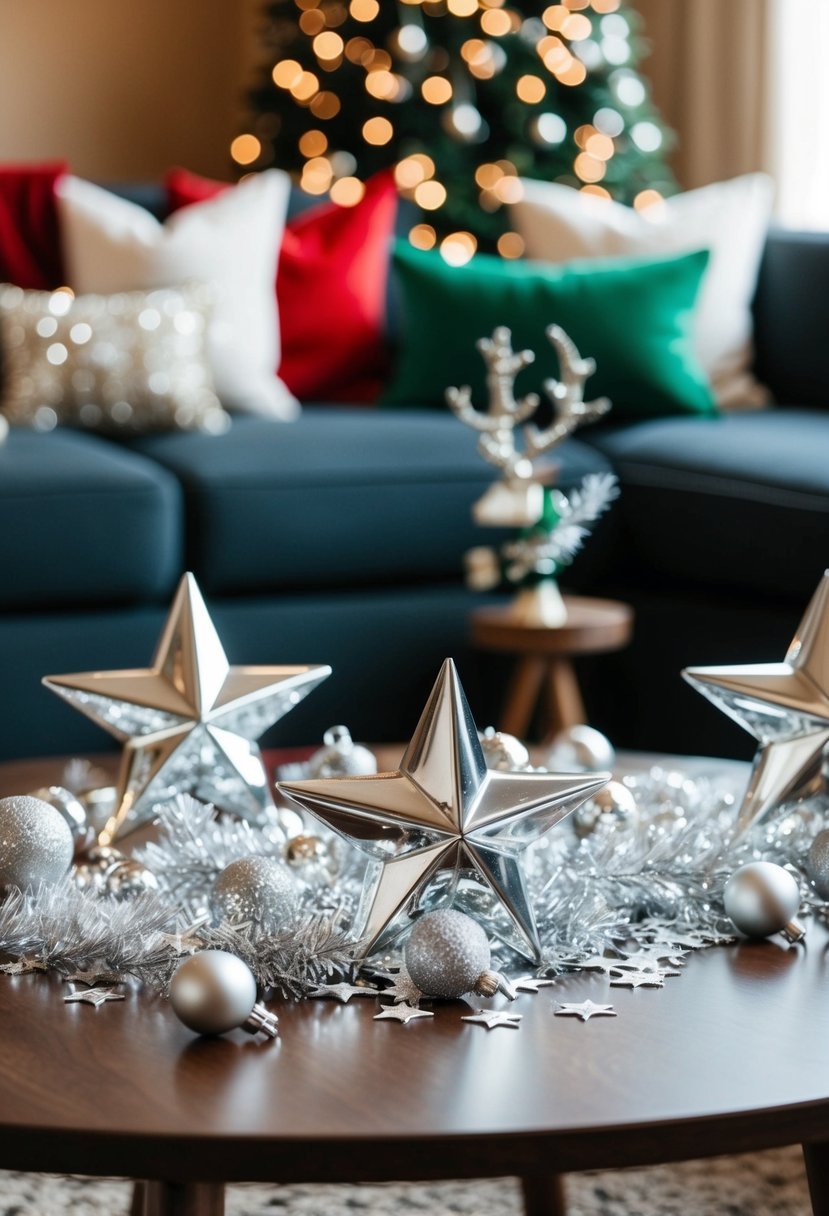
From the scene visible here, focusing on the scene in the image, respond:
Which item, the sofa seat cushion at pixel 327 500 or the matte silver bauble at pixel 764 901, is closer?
the matte silver bauble at pixel 764 901

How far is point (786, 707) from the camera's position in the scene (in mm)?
938

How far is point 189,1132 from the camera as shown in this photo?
0.60 metres

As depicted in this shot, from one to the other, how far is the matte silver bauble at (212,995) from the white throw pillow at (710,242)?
2289 millimetres

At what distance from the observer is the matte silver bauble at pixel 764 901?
0.83 m

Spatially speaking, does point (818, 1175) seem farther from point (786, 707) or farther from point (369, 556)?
point (369, 556)

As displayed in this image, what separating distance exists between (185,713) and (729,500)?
1.49 metres

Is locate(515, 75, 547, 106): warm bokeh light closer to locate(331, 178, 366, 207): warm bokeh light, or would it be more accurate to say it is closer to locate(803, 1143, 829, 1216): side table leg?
locate(331, 178, 366, 207): warm bokeh light

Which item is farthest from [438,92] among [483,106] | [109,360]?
[109,360]

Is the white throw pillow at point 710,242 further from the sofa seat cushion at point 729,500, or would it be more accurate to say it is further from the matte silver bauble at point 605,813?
the matte silver bauble at point 605,813

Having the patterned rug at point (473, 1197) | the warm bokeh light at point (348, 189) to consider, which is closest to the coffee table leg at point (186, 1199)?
the patterned rug at point (473, 1197)

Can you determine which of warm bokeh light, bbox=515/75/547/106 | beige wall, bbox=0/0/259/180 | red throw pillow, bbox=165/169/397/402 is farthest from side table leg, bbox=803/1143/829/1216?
beige wall, bbox=0/0/259/180

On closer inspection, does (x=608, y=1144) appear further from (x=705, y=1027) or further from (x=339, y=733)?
(x=339, y=733)

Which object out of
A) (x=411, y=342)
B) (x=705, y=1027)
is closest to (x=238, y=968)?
(x=705, y=1027)

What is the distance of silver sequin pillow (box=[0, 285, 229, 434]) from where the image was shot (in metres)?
2.53
